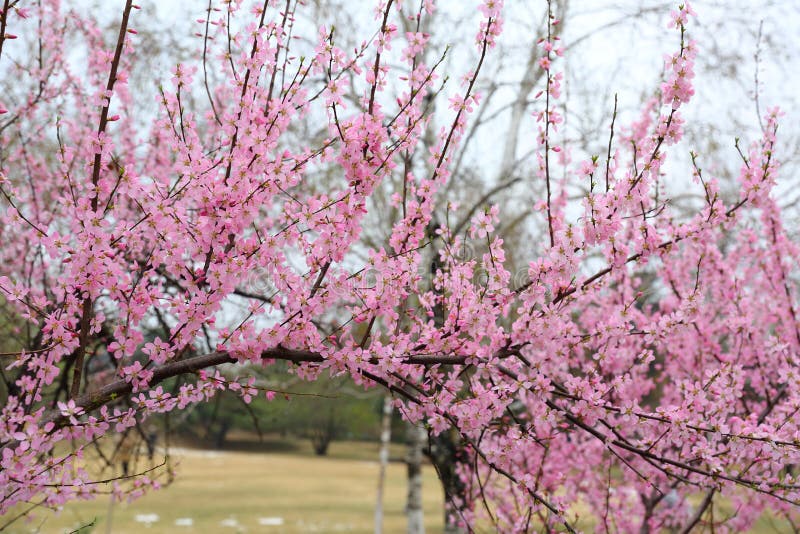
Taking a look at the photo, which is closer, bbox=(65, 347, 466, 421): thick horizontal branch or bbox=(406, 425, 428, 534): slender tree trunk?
bbox=(65, 347, 466, 421): thick horizontal branch

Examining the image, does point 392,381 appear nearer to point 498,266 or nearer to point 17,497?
point 498,266

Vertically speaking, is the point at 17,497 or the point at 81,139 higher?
the point at 81,139

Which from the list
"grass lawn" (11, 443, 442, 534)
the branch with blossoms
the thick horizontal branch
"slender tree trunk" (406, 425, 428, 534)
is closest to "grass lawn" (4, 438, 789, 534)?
"grass lawn" (11, 443, 442, 534)

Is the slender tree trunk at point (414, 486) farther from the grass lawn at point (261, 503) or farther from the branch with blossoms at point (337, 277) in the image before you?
the branch with blossoms at point (337, 277)

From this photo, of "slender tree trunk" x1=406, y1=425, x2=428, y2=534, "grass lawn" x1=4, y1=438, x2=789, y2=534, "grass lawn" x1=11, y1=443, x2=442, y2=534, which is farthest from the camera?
"grass lawn" x1=11, y1=443, x2=442, y2=534

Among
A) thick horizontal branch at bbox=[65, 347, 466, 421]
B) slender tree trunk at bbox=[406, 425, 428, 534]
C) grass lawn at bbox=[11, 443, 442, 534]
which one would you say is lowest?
grass lawn at bbox=[11, 443, 442, 534]

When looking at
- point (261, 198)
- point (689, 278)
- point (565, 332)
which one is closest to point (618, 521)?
point (689, 278)

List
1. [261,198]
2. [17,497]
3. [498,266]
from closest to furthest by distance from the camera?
[17,497], [261,198], [498,266]

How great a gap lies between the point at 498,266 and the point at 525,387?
1.45 feet

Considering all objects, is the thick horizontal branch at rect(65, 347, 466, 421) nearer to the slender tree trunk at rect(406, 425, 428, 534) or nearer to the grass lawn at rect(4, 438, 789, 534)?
the slender tree trunk at rect(406, 425, 428, 534)

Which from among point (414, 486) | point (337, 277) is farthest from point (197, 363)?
point (414, 486)

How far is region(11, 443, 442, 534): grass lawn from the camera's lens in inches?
566

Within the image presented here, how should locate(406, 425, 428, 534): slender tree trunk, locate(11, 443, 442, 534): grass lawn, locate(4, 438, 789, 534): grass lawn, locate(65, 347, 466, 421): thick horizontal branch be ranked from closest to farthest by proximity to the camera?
locate(65, 347, 466, 421): thick horizontal branch
locate(406, 425, 428, 534): slender tree trunk
locate(4, 438, 789, 534): grass lawn
locate(11, 443, 442, 534): grass lawn

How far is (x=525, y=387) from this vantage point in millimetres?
2346
